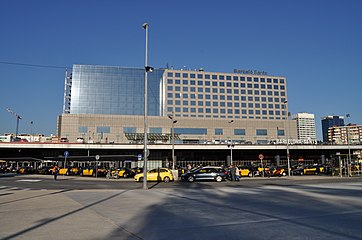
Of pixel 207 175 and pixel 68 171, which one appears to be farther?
pixel 68 171

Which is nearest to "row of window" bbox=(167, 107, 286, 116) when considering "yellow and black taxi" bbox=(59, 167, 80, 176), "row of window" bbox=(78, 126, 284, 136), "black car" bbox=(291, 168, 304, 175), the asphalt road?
"row of window" bbox=(78, 126, 284, 136)

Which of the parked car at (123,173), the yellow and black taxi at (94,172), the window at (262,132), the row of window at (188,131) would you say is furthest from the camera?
the window at (262,132)

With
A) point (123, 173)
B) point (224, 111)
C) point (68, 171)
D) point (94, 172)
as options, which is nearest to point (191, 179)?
point (123, 173)

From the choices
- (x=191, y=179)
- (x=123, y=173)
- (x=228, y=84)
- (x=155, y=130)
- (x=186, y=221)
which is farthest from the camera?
(x=228, y=84)

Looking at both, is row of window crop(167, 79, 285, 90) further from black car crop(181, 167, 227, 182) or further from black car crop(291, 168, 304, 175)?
black car crop(181, 167, 227, 182)

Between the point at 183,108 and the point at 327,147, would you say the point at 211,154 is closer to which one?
the point at 327,147

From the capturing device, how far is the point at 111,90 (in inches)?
4373

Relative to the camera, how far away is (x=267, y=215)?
9.73 metres

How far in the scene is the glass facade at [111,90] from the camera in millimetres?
109438

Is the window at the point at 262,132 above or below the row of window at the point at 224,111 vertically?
below

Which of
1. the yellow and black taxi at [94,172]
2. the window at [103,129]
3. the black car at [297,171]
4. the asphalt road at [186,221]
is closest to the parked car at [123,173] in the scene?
the yellow and black taxi at [94,172]

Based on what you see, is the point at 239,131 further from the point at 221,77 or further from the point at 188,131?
the point at 221,77

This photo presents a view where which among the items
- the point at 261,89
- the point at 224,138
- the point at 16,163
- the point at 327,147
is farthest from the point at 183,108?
the point at 16,163

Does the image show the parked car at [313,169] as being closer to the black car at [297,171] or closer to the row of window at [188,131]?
the black car at [297,171]
